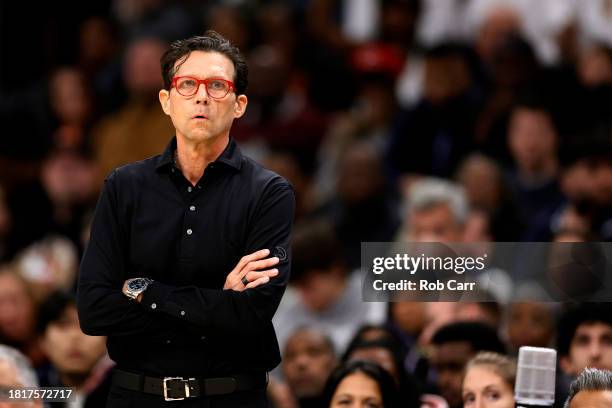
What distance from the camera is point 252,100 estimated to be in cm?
1053

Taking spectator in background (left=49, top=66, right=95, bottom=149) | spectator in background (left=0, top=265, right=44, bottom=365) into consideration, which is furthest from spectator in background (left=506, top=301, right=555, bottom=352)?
spectator in background (left=49, top=66, right=95, bottom=149)

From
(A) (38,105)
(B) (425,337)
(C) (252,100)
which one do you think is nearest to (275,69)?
(C) (252,100)

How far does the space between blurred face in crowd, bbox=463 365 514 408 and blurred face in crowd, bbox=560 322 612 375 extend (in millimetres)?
447

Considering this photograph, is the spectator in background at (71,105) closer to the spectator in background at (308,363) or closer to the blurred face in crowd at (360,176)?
the blurred face in crowd at (360,176)

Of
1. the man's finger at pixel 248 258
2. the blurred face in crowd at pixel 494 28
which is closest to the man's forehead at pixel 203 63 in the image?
the man's finger at pixel 248 258

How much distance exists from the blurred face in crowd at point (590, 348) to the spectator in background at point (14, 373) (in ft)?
7.36

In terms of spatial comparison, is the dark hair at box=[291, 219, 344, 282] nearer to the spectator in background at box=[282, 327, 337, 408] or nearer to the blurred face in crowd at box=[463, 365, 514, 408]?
the spectator in background at box=[282, 327, 337, 408]

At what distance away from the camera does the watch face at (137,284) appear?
4586mm

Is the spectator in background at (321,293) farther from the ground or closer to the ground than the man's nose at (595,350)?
farther from the ground

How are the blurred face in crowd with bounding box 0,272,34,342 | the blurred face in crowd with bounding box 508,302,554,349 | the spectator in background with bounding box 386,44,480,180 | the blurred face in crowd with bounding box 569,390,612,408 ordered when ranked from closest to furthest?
the blurred face in crowd with bounding box 569,390,612,408 < the blurred face in crowd with bounding box 508,302,554,349 < the blurred face in crowd with bounding box 0,272,34,342 < the spectator in background with bounding box 386,44,480,180

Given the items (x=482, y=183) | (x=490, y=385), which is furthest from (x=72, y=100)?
(x=490, y=385)

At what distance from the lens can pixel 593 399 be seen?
5.01 meters

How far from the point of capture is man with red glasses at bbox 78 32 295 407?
14.8 ft

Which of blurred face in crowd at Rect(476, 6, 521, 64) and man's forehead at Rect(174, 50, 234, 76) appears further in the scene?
blurred face in crowd at Rect(476, 6, 521, 64)
